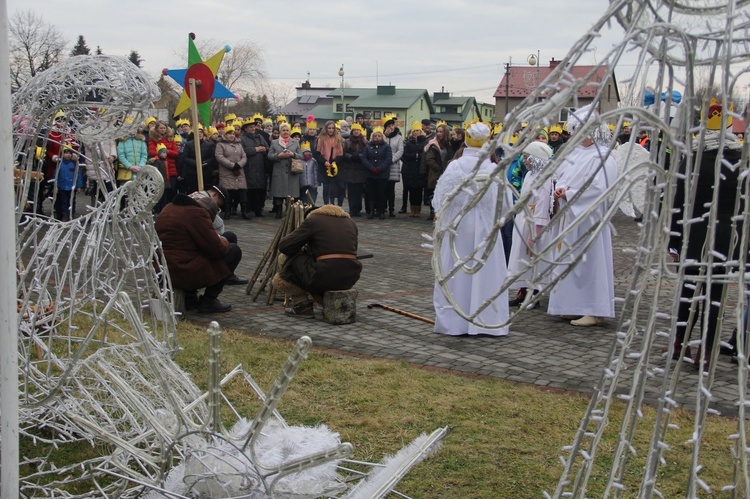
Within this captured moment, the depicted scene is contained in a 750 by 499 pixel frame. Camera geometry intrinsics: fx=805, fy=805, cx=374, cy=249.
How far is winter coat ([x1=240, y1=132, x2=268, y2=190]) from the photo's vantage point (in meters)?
15.4

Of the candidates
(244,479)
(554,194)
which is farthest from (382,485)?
(554,194)

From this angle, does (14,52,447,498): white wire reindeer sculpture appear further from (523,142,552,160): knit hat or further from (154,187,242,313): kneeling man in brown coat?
(523,142,552,160): knit hat

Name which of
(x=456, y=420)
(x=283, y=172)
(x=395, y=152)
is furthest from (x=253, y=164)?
(x=456, y=420)

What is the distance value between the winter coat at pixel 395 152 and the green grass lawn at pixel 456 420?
9703mm

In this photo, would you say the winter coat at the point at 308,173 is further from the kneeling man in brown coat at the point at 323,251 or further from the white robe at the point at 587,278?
the white robe at the point at 587,278

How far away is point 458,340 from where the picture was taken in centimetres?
686

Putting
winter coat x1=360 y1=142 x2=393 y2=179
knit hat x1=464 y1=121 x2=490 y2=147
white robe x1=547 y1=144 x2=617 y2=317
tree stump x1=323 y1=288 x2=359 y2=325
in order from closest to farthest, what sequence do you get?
knit hat x1=464 y1=121 x2=490 y2=147 < white robe x1=547 y1=144 x2=617 y2=317 < tree stump x1=323 y1=288 x2=359 y2=325 < winter coat x1=360 y1=142 x2=393 y2=179

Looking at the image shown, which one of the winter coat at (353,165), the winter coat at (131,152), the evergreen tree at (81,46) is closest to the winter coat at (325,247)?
the winter coat at (131,152)

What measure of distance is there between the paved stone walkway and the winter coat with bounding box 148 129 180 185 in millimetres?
5117

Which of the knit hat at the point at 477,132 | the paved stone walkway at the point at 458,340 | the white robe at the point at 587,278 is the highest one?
the knit hat at the point at 477,132

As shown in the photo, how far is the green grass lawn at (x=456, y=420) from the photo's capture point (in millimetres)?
3969

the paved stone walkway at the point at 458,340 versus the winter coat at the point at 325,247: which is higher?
the winter coat at the point at 325,247

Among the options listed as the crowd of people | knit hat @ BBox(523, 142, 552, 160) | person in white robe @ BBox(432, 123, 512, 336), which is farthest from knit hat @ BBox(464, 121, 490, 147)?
knit hat @ BBox(523, 142, 552, 160)

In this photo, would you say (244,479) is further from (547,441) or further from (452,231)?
(547,441)
